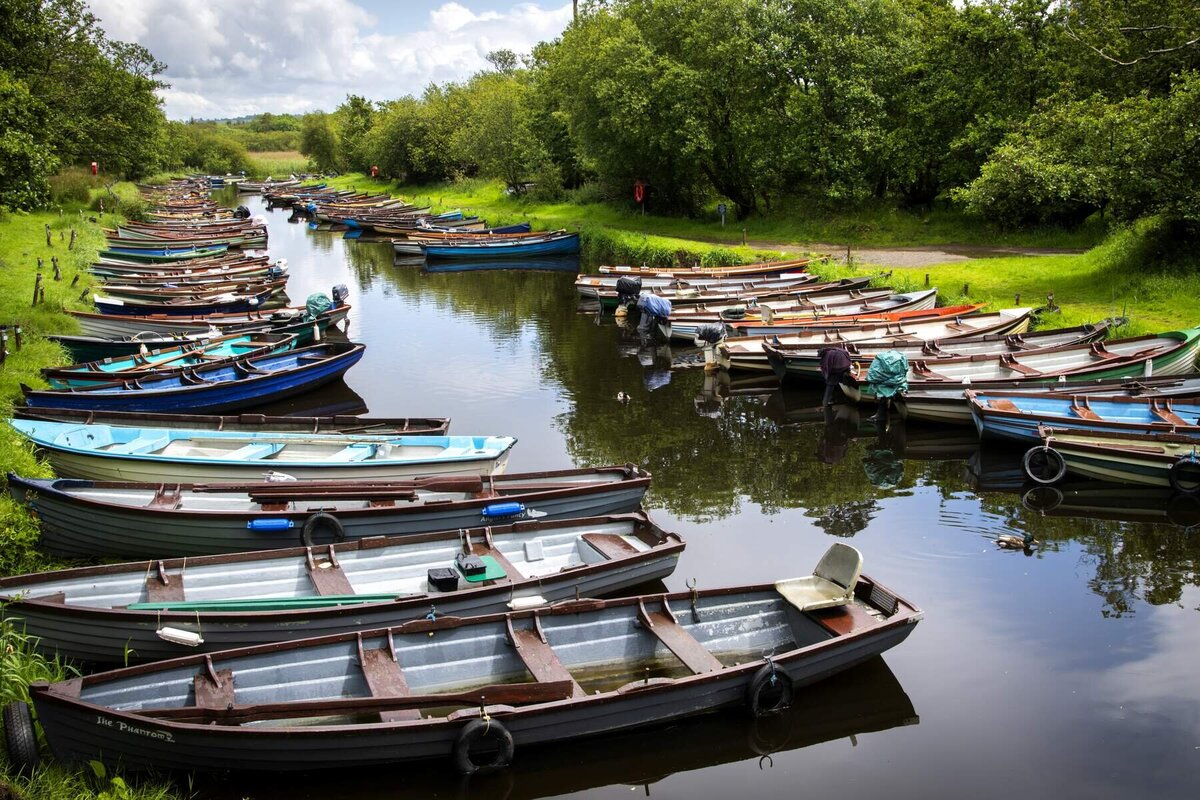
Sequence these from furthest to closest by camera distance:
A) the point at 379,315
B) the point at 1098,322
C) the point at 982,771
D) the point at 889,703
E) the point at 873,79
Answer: the point at 873,79 < the point at 379,315 < the point at 1098,322 < the point at 889,703 < the point at 982,771

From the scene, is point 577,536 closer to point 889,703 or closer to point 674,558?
point 674,558

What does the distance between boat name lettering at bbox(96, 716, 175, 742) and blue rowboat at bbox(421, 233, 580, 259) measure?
40019 mm

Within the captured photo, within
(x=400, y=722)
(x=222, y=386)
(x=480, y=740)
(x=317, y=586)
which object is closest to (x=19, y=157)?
(x=222, y=386)

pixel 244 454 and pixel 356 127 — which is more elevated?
pixel 356 127

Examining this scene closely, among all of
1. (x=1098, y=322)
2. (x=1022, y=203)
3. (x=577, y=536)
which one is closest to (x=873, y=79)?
(x=1022, y=203)

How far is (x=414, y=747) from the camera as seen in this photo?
881 cm

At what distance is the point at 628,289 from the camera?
105 ft

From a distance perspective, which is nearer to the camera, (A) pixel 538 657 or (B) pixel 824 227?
(A) pixel 538 657

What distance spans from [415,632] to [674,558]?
388 centimetres

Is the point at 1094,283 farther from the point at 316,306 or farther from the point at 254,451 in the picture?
the point at 254,451

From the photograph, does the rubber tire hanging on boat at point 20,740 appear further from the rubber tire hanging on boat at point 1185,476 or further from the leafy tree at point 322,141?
the leafy tree at point 322,141

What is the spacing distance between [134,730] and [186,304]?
2419cm

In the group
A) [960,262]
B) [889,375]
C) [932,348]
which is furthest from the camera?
[960,262]

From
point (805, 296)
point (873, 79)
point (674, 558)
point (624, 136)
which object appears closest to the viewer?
point (674, 558)
